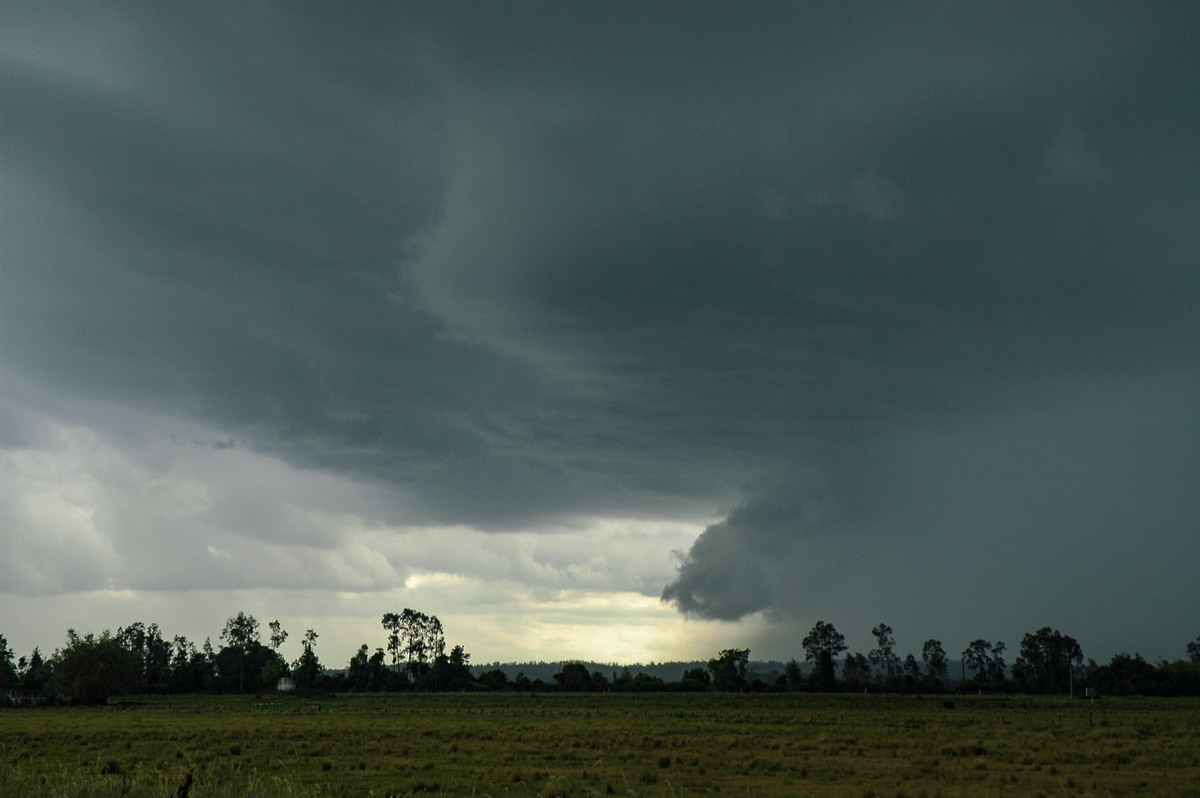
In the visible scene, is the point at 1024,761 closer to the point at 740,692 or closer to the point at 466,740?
the point at 466,740

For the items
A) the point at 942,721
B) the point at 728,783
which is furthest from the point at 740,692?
the point at 728,783

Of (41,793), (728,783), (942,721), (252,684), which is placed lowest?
(252,684)

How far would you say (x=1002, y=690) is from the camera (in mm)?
156000

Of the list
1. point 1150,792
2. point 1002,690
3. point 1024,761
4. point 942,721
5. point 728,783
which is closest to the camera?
point 1150,792

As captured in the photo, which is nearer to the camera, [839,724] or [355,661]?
[839,724]

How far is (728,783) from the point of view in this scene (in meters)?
31.9

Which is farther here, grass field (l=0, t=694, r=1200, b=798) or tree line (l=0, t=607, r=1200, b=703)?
tree line (l=0, t=607, r=1200, b=703)

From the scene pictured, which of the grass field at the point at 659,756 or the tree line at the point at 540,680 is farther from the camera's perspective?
the tree line at the point at 540,680

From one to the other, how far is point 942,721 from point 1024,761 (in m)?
34.9

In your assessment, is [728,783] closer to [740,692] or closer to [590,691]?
[740,692]

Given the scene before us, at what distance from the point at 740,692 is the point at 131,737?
115 metres

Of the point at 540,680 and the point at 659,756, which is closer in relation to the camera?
the point at 659,756

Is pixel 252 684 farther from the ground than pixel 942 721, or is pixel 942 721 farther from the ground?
pixel 942 721

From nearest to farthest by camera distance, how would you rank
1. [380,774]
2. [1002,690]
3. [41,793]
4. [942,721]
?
[41,793], [380,774], [942,721], [1002,690]
